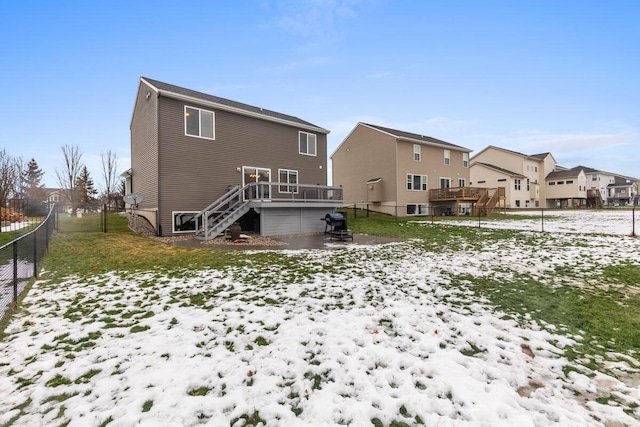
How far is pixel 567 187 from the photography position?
42.3m

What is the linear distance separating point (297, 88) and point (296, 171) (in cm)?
1509

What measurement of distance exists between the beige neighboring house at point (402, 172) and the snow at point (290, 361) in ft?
71.5

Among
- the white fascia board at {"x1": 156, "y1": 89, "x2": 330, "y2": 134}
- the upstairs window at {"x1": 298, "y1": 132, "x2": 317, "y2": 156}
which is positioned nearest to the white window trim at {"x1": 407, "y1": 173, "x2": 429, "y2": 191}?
the white fascia board at {"x1": 156, "y1": 89, "x2": 330, "y2": 134}

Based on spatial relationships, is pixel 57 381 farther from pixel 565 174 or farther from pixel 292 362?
pixel 565 174

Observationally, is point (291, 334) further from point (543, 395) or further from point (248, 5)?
point (248, 5)

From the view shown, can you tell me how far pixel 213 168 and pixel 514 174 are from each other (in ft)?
126

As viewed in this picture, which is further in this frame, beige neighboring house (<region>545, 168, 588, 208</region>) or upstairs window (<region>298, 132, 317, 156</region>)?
beige neighboring house (<region>545, 168, 588, 208</region>)

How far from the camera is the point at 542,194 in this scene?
143 feet

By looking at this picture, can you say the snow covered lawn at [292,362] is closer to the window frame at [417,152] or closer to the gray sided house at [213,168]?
the gray sided house at [213,168]

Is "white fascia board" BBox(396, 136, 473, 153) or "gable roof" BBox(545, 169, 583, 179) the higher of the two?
"white fascia board" BBox(396, 136, 473, 153)

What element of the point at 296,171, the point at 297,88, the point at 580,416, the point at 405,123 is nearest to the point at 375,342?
the point at 580,416

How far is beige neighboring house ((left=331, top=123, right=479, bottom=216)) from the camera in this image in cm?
2608

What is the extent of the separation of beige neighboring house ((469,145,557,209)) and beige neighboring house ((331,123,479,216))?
28.8 feet

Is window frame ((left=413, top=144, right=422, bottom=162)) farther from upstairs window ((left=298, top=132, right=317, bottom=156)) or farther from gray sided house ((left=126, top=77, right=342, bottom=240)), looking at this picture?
gray sided house ((left=126, top=77, right=342, bottom=240))
